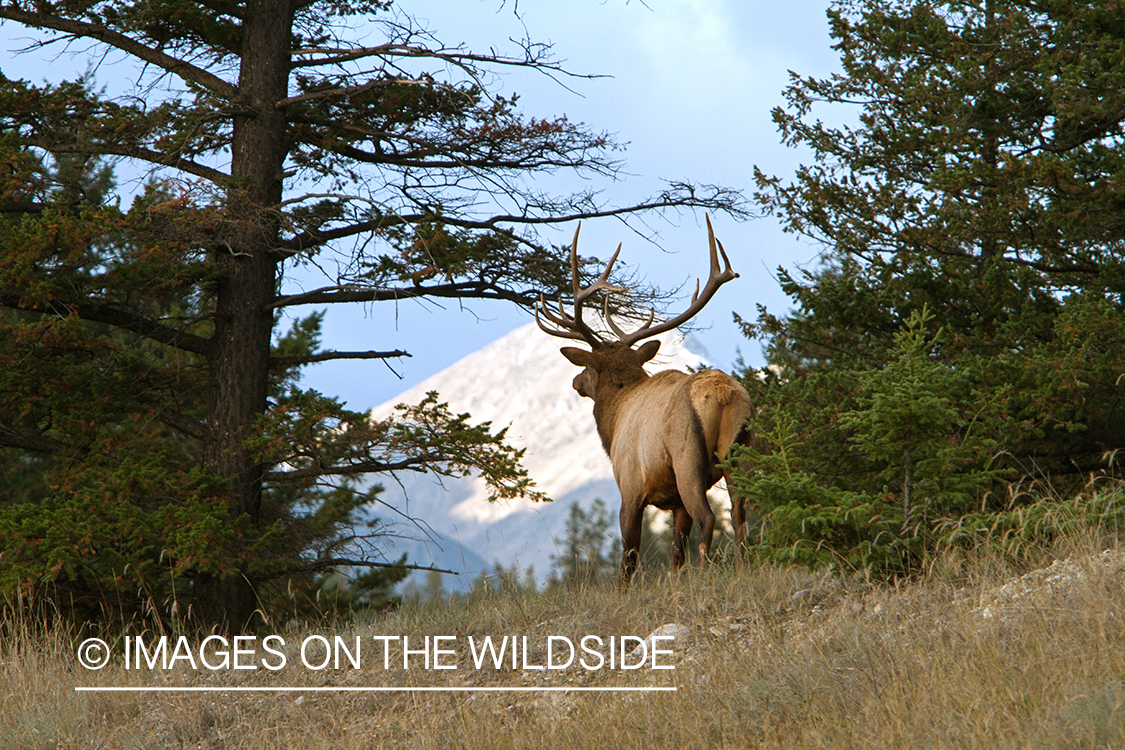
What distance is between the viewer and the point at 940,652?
168 inches

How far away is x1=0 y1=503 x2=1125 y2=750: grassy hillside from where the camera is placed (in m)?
3.73

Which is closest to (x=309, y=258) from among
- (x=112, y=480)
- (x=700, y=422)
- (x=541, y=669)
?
(x=112, y=480)

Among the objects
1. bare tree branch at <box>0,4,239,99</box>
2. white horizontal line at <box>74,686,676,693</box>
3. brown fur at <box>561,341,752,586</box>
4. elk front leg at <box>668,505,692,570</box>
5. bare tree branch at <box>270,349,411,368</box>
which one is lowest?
white horizontal line at <box>74,686,676,693</box>

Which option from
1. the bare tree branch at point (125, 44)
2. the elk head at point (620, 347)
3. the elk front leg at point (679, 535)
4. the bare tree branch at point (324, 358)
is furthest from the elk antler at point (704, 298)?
the bare tree branch at point (125, 44)

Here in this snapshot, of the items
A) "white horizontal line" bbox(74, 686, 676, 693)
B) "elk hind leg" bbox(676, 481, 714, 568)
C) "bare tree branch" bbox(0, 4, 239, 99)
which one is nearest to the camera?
"white horizontal line" bbox(74, 686, 676, 693)

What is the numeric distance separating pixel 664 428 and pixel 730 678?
3028 mm

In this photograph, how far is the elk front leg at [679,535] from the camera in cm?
762

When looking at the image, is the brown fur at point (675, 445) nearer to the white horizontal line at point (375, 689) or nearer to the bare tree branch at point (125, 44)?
the white horizontal line at point (375, 689)

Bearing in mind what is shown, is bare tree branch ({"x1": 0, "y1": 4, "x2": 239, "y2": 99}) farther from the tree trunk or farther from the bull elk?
the bull elk

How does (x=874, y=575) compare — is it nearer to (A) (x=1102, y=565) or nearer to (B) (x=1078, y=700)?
(A) (x=1102, y=565)

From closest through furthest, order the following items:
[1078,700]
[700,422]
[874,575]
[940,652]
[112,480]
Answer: [1078,700]
[940,652]
[874,575]
[700,422]
[112,480]

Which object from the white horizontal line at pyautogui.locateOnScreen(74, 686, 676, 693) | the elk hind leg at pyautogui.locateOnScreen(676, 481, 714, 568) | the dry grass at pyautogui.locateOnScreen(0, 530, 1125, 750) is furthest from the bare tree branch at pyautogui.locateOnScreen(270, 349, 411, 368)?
the white horizontal line at pyautogui.locateOnScreen(74, 686, 676, 693)

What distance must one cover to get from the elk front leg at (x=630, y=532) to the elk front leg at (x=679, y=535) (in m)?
0.27

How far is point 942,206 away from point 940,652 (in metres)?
8.65
